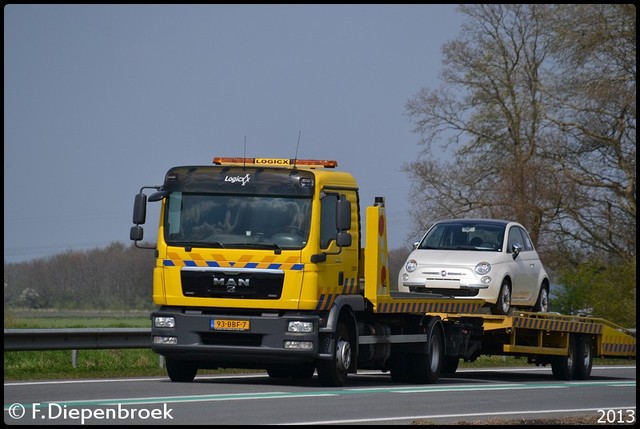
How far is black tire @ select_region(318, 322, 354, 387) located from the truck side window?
123 centimetres

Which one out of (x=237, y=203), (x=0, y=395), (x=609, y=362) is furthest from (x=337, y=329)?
(x=609, y=362)

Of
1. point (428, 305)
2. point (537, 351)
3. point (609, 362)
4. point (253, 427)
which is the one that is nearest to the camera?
point (253, 427)

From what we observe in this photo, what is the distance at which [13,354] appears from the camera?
25.8m

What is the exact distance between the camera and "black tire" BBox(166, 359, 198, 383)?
60.6 feet

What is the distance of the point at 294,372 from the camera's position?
20.2 meters

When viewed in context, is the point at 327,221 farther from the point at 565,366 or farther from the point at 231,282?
the point at 565,366

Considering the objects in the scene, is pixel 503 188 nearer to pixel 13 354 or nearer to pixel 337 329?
pixel 13 354

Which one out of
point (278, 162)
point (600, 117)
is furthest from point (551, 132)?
point (278, 162)

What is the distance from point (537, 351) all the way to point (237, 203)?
262 inches

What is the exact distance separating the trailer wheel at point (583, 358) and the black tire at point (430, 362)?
367 cm

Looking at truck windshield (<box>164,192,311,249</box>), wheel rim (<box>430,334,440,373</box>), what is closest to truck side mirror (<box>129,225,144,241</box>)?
truck windshield (<box>164,192,311,249</box>)

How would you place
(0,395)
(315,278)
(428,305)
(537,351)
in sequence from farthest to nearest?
(537,351) → (428,305) → (315,278) → (0,395)

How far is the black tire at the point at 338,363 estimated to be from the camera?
694 inches

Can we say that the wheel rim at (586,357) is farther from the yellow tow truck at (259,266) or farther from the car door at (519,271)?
the yellow tow truck at (259,266)
